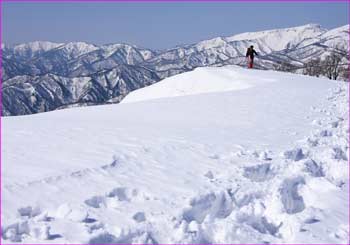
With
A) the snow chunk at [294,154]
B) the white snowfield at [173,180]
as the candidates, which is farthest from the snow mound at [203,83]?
the snow chunk at [294,154]

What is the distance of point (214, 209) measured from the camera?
6.17 metres

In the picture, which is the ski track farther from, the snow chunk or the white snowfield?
the snow chunk

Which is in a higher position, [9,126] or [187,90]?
[9,126]

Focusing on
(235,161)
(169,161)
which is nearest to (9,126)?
(169,161)

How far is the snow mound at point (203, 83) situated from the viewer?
24.8 m

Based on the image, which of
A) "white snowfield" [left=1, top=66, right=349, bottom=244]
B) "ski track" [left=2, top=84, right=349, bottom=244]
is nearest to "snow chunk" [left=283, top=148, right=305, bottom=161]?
"white snowfield" [left=1, top=66, right=349, bottom=244]

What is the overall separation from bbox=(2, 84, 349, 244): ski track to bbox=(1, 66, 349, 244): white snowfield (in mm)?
15

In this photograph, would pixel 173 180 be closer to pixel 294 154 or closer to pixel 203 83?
pixel 294 154

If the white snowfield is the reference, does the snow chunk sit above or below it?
below

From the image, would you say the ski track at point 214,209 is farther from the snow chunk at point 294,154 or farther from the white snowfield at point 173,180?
the snow chunk at point 294,154

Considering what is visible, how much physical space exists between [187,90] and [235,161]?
18981mm

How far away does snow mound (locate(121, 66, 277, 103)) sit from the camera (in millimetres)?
24766

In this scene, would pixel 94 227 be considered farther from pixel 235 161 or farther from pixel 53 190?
pixel 235 161

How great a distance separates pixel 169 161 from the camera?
7.96 meters
